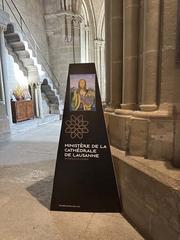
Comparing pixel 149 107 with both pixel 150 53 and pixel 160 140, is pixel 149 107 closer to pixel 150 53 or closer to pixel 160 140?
pixel 160 140

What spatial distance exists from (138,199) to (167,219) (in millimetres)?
322

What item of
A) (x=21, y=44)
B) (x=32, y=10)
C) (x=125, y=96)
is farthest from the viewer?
(x=32, y=10)

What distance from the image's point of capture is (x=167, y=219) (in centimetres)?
142

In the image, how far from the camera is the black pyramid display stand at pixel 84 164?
196 cm

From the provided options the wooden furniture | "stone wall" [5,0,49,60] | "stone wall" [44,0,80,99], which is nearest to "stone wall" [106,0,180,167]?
the wooden furniture

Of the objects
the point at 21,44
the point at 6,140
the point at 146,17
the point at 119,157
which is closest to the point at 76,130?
the point at 119,157

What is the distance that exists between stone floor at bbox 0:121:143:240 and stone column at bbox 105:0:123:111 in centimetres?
114

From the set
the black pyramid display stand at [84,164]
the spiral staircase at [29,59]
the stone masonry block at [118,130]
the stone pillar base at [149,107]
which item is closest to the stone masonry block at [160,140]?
the stone pillar base at [149,107]

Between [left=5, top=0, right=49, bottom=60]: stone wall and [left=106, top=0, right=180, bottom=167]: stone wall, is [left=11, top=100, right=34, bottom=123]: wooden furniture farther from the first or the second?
[left=106, top=0, right=180, bottom=167]: stone wall

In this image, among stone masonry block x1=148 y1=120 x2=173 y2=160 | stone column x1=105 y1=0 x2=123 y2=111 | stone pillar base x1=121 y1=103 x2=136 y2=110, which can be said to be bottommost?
stone masonry block x1=148 y1=120 x2=173 y2=160

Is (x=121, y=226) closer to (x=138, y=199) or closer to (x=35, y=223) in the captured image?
(x=138, y=199)

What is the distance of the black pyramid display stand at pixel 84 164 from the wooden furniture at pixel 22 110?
499 cm

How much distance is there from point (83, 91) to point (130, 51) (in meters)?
0.58

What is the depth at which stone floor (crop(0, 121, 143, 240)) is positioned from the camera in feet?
5.73
